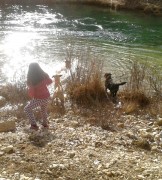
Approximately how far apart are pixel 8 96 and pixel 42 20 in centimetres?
1597

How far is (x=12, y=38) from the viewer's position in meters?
20.3

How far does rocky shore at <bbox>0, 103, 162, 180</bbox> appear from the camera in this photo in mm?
6285

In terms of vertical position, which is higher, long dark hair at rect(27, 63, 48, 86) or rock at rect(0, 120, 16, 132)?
long dark hair at rect(27, 63, 48, 86)

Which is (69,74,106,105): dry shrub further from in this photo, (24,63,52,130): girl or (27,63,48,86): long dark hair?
(27,63,48,86): long dark hair

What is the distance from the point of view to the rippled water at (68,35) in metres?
16.3

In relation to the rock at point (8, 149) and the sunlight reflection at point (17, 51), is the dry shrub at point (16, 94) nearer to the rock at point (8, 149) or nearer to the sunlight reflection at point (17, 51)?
the sunlight reflection at point (17, 51)

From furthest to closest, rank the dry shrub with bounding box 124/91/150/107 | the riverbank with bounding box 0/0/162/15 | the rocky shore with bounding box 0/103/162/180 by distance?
the riverbank with bounding box 0/0/162/15 < the dry shrub with bounding box 124/91/150/107 < the rocky shore with bounding box 0/103/162/180

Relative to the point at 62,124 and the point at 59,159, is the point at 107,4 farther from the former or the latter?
the point at 59,159

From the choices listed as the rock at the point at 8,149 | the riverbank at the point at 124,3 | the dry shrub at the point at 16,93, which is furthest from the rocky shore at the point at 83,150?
the riverbank at the point at 124,3

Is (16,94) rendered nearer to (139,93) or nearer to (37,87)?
(37,87)

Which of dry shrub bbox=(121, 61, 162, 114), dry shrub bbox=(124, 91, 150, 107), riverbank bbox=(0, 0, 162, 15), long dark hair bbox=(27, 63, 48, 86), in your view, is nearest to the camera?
long dark hair bbox=(27, 63, 48, 86)

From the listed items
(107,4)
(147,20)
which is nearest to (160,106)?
(147,20)

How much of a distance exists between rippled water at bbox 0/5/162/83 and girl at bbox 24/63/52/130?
16.2 feet

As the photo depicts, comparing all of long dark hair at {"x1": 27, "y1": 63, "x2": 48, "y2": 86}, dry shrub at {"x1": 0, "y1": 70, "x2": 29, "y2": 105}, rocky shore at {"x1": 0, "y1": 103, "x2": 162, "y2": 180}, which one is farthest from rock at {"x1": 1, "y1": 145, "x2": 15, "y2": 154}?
dry shrub at {"x1": 0, "y1": 70, "x2": 29, "y2": 105}
